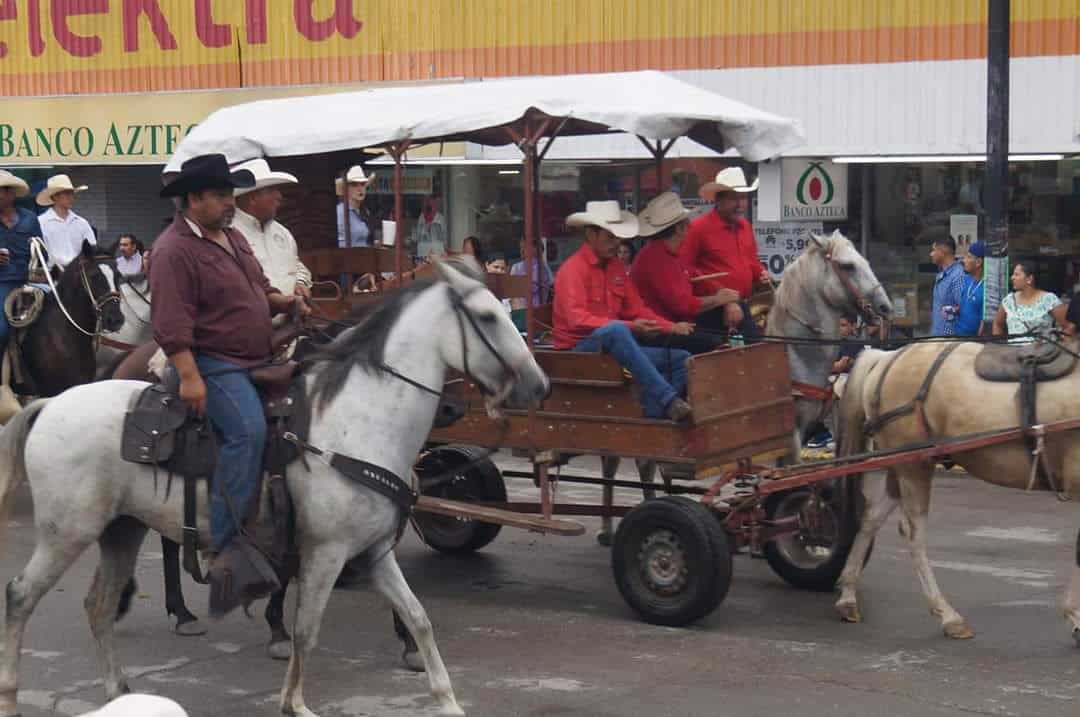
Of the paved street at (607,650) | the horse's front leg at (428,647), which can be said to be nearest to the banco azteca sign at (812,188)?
the paved street at (607,650)

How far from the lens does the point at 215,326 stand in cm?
711

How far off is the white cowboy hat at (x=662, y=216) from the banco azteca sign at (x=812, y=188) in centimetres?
777

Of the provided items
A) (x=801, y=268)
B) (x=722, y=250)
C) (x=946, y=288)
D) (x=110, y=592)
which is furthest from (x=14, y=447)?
(x=946, y=288)

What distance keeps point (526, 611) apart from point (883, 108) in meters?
9.01

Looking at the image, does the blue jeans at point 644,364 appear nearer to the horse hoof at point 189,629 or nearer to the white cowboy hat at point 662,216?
the white cowboy hat at point 662,216

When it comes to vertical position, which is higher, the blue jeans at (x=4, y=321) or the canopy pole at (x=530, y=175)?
the canopy pole at (x=530, y=175)

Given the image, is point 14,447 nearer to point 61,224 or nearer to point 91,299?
point 91,299

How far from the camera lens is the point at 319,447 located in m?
7.00

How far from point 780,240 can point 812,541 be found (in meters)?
8.30

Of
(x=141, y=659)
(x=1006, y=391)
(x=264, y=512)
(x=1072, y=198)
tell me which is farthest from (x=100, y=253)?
(x=1072, y=198)

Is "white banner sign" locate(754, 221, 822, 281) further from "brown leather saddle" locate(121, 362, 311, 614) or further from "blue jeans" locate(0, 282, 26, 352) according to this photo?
"brown leather saddle" locate(121, 362, 311, 614)

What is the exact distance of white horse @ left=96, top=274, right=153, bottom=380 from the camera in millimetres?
12188

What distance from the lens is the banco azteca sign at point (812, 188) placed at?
56.0 feet

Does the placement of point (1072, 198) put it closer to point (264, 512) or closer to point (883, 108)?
point (883, 108)
